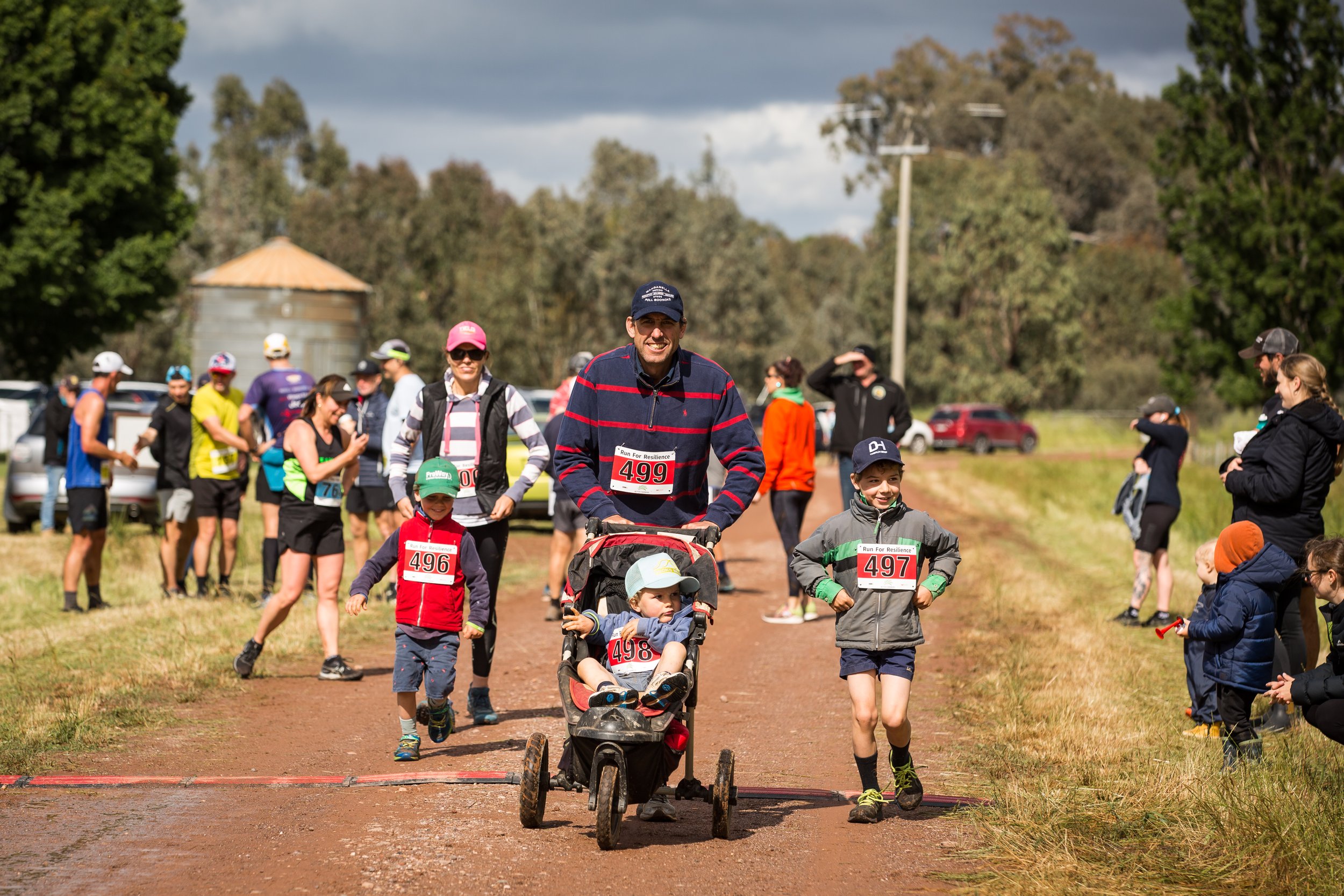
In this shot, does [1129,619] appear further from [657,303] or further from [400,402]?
[657,303]

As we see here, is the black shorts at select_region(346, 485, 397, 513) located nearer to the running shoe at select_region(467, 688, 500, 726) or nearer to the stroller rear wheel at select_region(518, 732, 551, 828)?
the running shoe at select_region(467, 688, 500, 726)

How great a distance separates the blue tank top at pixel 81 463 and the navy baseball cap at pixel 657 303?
7.47 meters

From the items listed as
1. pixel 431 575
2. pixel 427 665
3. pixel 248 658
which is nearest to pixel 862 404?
pixel 248 658

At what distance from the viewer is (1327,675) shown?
19.6 ft

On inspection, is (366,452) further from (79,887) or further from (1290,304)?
(1290,304)

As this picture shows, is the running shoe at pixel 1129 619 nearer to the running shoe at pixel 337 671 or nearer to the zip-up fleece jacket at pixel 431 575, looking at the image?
the running shoe at pixel 337 671

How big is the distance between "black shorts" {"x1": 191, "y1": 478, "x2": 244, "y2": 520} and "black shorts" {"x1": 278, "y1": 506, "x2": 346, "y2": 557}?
123 inches

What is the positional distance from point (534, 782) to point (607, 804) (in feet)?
1.38

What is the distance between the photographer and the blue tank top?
11.8 metres

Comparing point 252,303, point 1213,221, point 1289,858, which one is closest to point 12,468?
point 1289,858

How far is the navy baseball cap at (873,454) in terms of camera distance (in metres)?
6.22

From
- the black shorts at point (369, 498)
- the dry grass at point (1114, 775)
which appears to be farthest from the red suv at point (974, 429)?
the black shorts at point (369, 498)

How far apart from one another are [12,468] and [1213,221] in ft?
80.7

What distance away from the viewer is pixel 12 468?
58.1 feet
